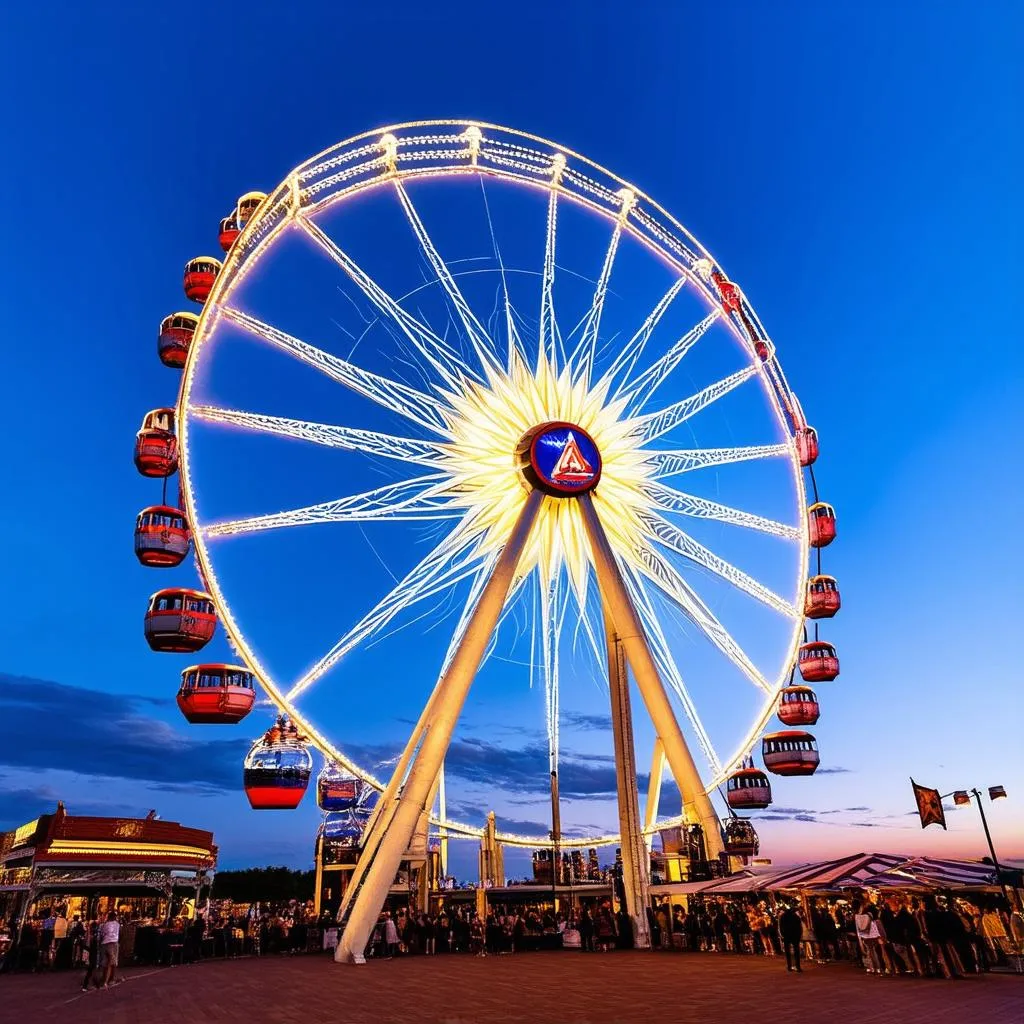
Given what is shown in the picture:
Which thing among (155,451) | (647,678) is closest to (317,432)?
(155,451)

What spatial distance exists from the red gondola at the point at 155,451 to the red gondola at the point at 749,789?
54.9 feet

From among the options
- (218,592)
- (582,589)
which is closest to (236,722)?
(218,592)

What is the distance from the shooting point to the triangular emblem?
2025 centimetres

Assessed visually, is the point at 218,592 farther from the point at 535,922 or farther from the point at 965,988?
the point at 965,988

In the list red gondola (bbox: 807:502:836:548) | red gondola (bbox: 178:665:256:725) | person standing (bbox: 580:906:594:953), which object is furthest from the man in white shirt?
red gondola (bbox: 807:502:836:548)

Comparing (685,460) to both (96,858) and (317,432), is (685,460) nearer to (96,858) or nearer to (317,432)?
(317,432)

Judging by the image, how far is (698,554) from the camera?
22.1m

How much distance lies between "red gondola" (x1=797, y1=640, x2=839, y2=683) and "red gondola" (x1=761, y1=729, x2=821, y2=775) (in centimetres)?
169

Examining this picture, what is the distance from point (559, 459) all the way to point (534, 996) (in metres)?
12.0

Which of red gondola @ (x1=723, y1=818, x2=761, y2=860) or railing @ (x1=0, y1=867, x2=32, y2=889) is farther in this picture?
railing @ (x1=0, y1=867, x2=32, y2=889)

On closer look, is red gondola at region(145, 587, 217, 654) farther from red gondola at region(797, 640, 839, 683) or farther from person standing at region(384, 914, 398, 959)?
red gondola at region(797, 640, 839, 683)

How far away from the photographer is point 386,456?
1877cm

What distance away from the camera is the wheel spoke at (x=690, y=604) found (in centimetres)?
2189

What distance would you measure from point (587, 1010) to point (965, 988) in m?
5.85
